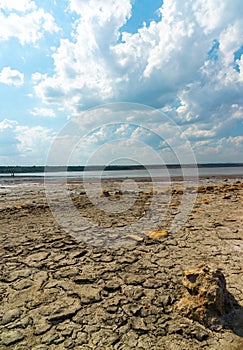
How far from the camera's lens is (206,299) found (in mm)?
2588

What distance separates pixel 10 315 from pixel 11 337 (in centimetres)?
35

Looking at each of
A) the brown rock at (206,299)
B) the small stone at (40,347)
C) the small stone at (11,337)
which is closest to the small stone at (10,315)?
the small stone at (11,337)

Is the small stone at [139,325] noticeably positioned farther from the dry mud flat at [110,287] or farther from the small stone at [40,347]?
the small stone at [40,347]

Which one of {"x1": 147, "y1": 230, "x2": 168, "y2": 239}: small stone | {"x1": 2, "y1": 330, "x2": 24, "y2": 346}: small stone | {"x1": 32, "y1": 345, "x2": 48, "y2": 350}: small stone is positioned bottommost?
{"x1": 32, "y1": 345, "x2": 48, "y2": 350}: small stone

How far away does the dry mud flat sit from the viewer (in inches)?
92.6

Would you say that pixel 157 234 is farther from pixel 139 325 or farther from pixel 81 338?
pixel 81 338

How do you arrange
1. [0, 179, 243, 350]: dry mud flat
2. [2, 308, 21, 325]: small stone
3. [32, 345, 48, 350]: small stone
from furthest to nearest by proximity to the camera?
[2, 308, 21, 325]: small stone → [0, 179, 243, 350]: dry mud flat → [32, 345, 48, 350]: small stone

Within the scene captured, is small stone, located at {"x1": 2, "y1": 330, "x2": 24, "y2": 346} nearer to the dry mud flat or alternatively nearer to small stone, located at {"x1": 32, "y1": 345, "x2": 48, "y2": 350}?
the dry mud flat

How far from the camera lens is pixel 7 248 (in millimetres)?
4664

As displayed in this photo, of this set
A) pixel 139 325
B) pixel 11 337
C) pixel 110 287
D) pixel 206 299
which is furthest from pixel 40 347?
pixel 206 299

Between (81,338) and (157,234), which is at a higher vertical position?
(157,234)

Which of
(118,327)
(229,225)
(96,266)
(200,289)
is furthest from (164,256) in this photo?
(229,225)

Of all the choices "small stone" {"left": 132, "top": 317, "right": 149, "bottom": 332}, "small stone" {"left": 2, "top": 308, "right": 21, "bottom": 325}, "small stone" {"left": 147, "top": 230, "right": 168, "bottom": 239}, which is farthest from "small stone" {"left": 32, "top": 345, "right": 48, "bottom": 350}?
"small stone" {"left": 147, "top": 230, "right": 168, "bottom": 239}

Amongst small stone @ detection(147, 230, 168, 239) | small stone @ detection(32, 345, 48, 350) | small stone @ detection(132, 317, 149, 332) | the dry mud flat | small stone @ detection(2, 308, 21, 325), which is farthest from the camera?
small stone @ detection(147, 230, 168, 239)
